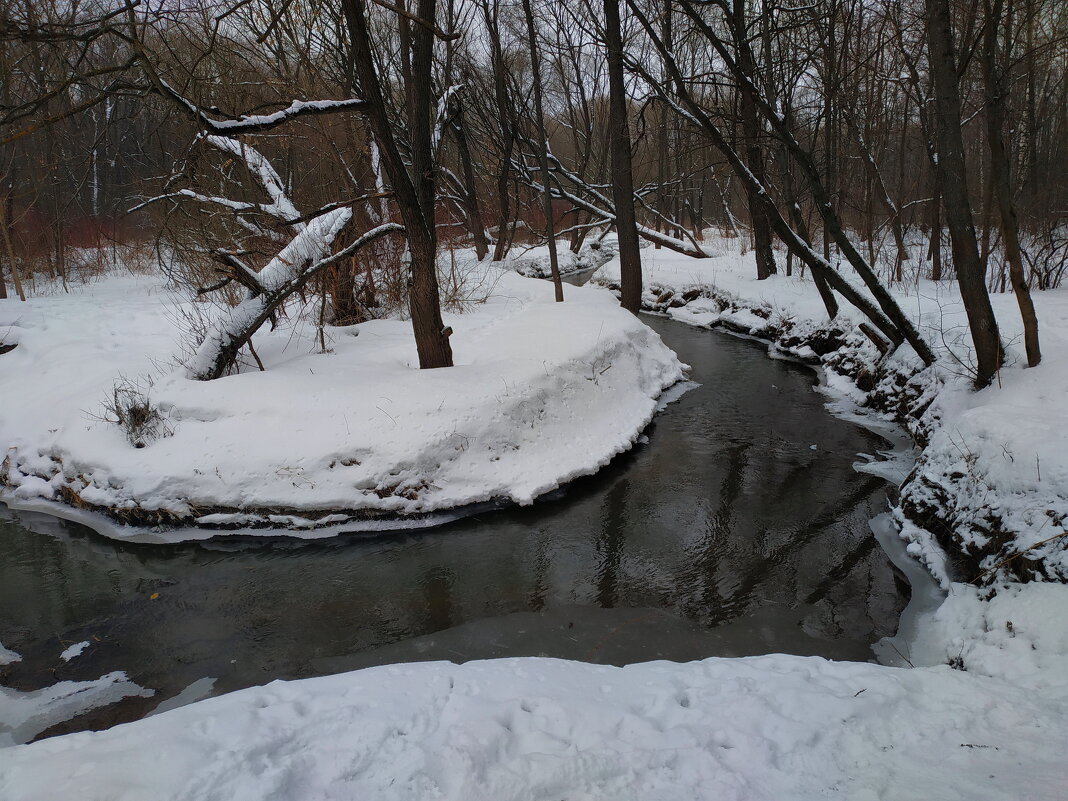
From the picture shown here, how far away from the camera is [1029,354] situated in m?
5.94

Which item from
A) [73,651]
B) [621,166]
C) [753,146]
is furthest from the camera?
[621,166]

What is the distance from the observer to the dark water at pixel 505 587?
4355mm

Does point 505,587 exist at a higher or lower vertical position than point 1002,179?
lower

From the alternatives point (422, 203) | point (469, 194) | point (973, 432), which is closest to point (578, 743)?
point (973, 432)

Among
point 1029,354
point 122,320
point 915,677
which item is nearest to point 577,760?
point 915,677

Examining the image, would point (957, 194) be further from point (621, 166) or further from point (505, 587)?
point (621, 166)

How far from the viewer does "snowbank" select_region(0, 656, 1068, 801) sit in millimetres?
2428

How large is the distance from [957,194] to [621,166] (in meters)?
7.18

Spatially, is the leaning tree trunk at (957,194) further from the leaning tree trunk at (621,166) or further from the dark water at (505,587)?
the leaning tree trunk at (621,166)

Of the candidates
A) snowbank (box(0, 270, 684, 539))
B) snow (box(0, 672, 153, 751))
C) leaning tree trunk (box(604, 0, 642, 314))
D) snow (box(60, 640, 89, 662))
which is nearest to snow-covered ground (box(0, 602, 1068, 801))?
snow (box(0, 672, 153, 751))

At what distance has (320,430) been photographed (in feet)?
21.6

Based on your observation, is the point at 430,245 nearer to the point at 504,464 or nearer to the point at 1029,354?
the point at 504,464

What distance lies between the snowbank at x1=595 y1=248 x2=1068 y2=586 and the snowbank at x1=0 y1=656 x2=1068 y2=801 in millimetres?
1644

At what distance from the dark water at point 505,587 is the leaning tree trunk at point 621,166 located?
21.1 feet
